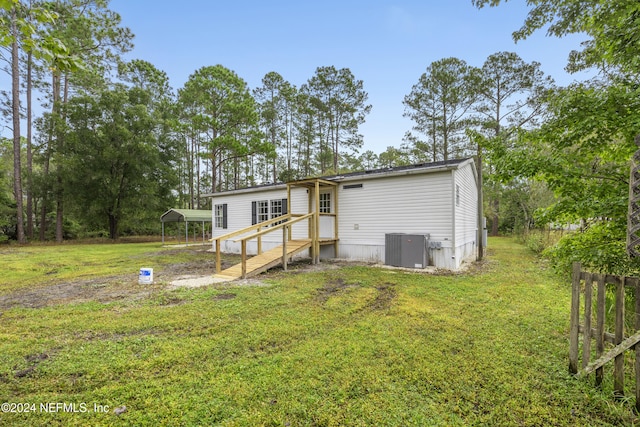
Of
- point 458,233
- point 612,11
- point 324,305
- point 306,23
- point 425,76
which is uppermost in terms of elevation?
point 425,76

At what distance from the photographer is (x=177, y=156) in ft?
78.5

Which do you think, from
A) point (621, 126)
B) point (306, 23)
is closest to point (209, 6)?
point (306, 23)

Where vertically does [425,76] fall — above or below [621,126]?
above

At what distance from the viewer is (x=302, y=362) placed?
282cm

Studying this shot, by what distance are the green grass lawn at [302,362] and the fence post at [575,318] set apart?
0.52 ft

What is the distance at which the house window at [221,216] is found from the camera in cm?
1351

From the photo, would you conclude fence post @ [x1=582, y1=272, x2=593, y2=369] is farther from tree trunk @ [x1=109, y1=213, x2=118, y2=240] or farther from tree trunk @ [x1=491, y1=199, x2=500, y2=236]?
tree trunk @ [x1=109, y1=213, x2=118, y2=240]

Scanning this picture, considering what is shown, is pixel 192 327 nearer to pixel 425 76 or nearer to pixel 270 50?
pixel 270 50

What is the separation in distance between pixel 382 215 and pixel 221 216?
8.43m

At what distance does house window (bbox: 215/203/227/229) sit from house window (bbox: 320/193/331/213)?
5547 millimetres

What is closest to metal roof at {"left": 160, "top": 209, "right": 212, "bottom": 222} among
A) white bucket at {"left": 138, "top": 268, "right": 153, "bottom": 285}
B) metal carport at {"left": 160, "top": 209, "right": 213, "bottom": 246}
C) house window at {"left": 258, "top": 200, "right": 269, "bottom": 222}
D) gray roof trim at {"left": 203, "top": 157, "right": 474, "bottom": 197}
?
metal carport at {"left": 160, "top": 209, "right": 213, "bottom": 246}

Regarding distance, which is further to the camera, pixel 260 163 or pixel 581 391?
pixel 260 163

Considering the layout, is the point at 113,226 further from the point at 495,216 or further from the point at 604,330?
the point at 495,216

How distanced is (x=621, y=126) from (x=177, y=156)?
87.4 ft
